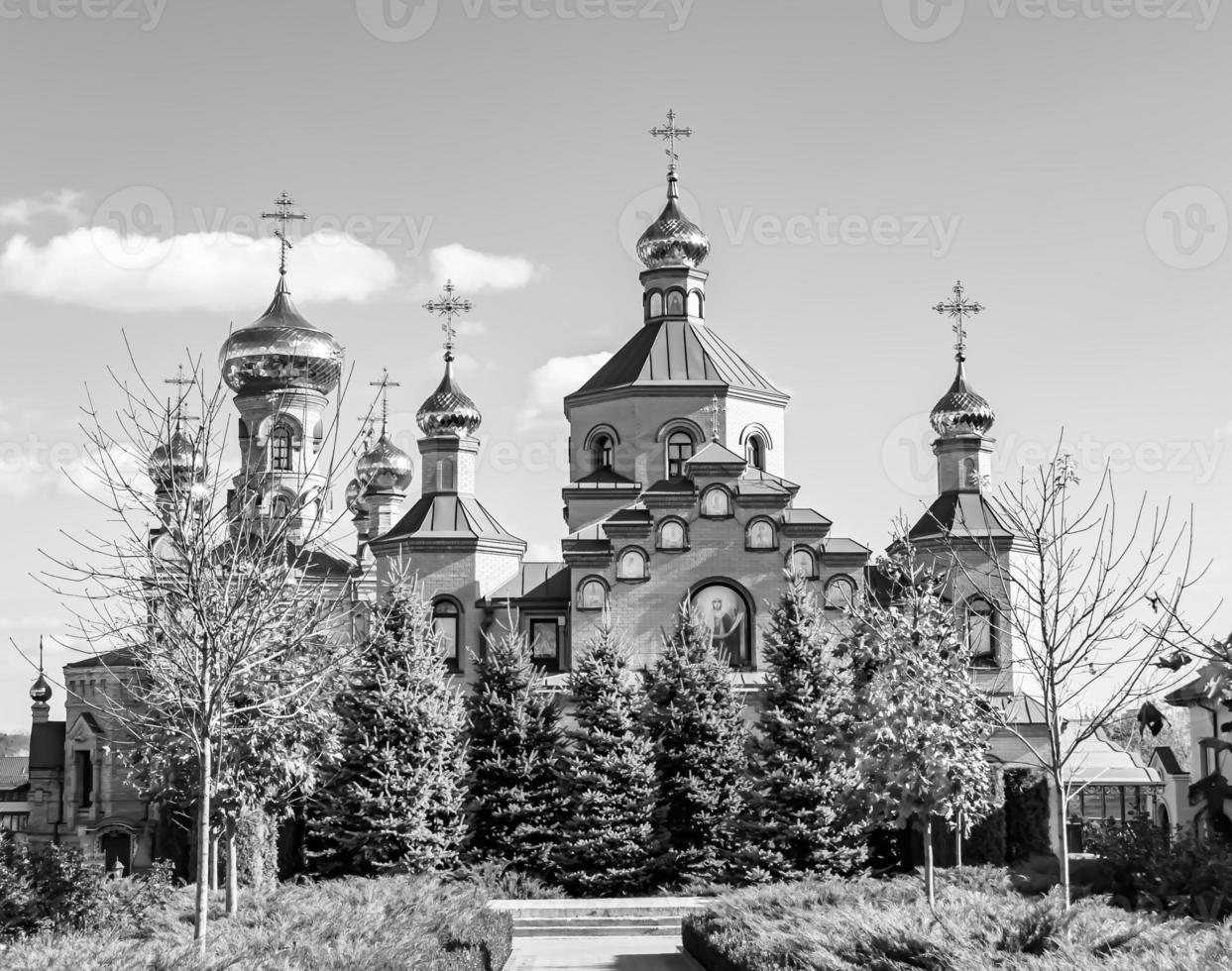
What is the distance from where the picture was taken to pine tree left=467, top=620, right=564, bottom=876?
1027 inches

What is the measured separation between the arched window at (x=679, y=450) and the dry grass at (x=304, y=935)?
60.5ft

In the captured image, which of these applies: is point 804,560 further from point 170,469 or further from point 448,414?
point 170,469

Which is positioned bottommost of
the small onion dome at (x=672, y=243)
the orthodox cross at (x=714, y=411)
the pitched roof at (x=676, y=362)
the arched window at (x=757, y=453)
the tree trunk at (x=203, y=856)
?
the tree trunk at (x=203, y=856)

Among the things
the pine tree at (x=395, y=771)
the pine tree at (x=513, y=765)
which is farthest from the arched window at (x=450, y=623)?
the pine tree at (x=395, y=771)

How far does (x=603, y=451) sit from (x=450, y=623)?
6900 millimetres

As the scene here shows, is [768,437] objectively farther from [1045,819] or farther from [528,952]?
[528,952]

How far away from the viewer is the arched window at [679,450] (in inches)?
1422

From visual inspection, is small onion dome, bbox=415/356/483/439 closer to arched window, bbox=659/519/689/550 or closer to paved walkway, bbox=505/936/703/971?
arched window, bbox=659/519/689/550

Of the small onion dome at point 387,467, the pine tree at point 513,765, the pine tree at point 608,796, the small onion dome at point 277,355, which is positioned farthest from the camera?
the small onion dome at point 387,467

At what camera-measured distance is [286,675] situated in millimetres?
16719

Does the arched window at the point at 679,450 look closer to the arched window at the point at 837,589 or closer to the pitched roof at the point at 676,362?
the pitched roof at the point at 676,362

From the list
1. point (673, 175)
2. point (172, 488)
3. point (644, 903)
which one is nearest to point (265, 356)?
point (673, 175)

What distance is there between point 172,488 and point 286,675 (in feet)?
16.1

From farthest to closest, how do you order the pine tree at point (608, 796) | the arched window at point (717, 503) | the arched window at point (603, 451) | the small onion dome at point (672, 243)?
1. the small onion dome at point (672, 243)
2. the arched window at point (603, 451)
3. the arched window at point (717, 503)
4. the pine tree at point (608, 796)
